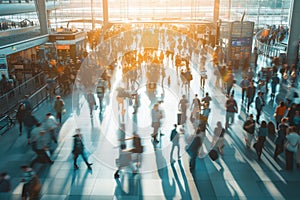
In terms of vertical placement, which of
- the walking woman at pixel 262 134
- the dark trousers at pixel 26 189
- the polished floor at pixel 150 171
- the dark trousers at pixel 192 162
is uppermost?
the walking woman at pixel 262 134

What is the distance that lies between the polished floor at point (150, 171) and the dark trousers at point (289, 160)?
145 mm

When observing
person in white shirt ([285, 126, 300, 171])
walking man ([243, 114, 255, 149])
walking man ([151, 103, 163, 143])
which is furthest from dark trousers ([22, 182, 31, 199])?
person in white shirt ([285, 126, 300, 171])

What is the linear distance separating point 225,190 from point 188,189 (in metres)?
0.82

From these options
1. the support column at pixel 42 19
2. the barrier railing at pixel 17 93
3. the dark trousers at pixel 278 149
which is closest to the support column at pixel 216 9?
the support column at pixel 42 19

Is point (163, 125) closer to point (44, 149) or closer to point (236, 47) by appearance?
point (44, 149)

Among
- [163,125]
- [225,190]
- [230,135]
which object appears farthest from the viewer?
[163,125]

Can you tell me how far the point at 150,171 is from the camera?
26.0 feet

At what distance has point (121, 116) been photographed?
11789 millimetres

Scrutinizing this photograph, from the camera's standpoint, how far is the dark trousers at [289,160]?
777 centimetres

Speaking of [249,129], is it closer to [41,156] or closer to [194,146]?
[194,146]

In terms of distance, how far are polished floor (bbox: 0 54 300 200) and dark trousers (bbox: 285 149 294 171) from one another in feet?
0.48

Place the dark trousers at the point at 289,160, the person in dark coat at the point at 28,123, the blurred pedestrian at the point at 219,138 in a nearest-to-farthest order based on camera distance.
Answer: the dark trousers at the point at 289,160 → the blurred pedestrian at the point at 219,138 → the person in dark coat at the point at 28,123

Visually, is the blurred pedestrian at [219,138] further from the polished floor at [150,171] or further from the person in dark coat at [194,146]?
the person in dark coat at [194,146]

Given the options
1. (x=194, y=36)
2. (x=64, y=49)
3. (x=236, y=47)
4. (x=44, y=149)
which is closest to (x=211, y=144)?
(x=44, y=149)
